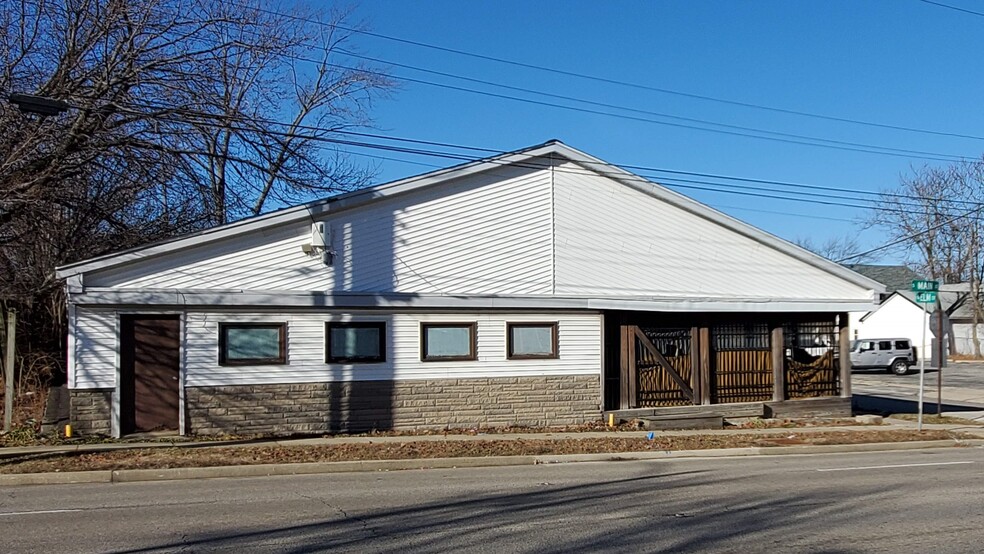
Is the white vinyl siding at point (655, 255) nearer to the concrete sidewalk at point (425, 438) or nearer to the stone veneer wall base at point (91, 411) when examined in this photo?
the concrete sidewalk at point (425, 438)

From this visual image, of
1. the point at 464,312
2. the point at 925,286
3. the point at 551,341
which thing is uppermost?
the point at 925,286

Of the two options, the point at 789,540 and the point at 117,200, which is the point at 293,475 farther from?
the point at 117,200

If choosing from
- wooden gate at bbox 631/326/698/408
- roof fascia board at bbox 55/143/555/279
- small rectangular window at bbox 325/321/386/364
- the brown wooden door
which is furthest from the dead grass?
the brown wooden door

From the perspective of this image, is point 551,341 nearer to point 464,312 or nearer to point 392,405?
point 464,312

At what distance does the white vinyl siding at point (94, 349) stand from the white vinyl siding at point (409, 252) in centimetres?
61

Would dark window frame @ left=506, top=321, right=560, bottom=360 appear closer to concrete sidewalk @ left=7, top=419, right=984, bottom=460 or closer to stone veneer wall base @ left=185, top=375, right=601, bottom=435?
stone veneer wall base @ left=185, top=375, right=601, bottom=435

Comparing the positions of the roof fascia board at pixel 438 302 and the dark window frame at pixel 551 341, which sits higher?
the roof fascia board at pixel 438 302

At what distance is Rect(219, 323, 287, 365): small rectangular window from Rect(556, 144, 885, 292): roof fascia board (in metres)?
7.28

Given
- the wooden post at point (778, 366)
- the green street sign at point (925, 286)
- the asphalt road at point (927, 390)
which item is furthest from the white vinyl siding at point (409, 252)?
the asphalt road at point (927, 390)

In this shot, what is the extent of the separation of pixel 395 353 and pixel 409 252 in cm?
212

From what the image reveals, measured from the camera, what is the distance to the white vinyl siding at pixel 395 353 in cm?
1683

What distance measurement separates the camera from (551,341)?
19.3 metres

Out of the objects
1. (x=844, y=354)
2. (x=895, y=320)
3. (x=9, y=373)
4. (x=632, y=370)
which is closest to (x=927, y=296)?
(x=844, y=354)

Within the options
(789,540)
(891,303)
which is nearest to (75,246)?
(789,540)
